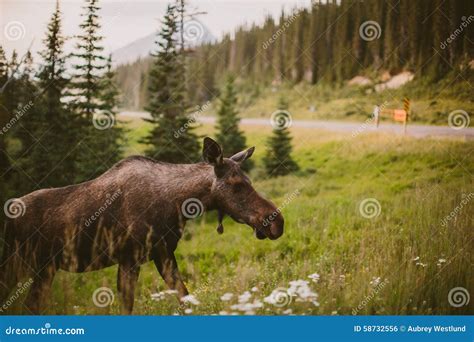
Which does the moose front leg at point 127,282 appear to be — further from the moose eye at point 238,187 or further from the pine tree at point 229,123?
the pine tree at point 229,123

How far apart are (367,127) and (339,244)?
1.69 m

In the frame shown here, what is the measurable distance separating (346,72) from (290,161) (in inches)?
58.7

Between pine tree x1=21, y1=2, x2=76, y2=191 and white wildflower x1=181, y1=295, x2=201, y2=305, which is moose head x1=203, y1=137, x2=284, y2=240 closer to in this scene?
white wildflower x1=181, y1=295, x2=201, y2=305

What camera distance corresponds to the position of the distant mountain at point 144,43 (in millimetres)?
8227

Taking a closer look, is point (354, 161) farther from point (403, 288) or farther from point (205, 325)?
point (205, 325)

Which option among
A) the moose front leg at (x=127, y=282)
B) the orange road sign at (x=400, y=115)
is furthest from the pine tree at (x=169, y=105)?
the orange road sign at (x=400, y=115)

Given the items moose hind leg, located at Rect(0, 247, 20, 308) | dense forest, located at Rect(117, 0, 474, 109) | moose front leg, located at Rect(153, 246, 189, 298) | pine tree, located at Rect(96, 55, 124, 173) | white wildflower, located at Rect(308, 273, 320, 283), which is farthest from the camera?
dense forest, located at Rect(117, 0, 474, 109)

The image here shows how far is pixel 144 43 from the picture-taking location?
27.4ft

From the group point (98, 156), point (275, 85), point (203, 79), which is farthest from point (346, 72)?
point (98, 156)

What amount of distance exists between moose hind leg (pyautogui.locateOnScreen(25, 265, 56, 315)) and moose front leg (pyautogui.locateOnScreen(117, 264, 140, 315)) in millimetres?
855

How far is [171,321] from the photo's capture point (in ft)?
24.5

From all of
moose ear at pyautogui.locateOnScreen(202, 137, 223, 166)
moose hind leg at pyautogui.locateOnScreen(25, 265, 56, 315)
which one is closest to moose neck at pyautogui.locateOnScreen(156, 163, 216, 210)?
moose ear at pyautogui.locateOnScreen(202, 137, 223, 166)

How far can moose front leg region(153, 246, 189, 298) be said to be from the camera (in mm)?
7098

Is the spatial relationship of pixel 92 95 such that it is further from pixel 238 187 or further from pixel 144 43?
pixel 238 187
